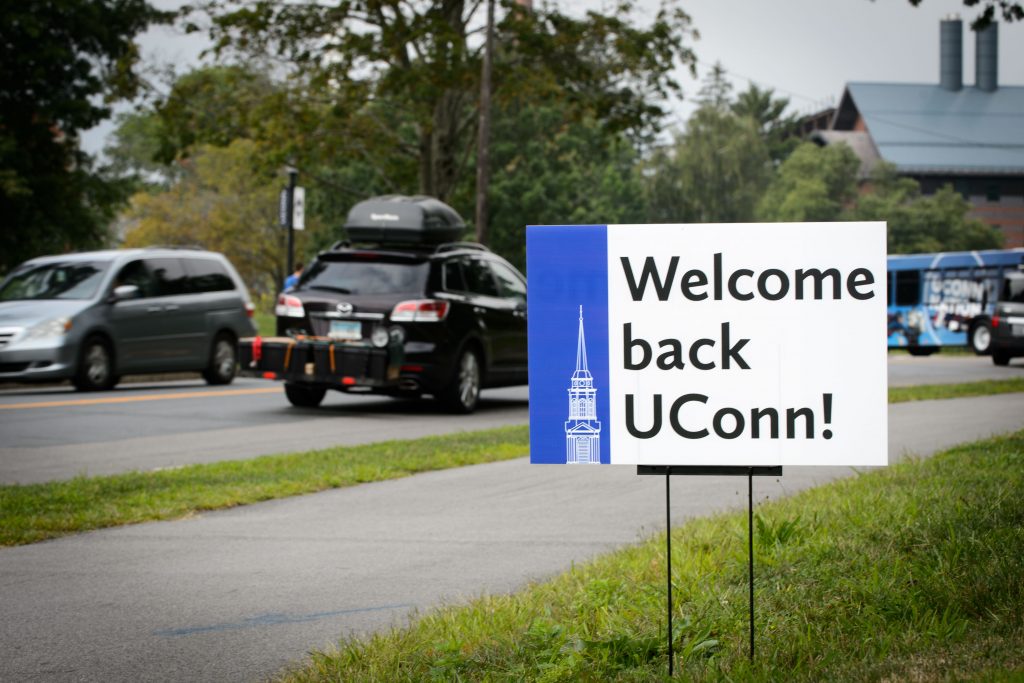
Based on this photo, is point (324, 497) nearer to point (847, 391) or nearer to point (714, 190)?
point (847, 391)

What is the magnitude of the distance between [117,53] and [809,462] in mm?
28530

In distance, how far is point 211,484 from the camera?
365 inches

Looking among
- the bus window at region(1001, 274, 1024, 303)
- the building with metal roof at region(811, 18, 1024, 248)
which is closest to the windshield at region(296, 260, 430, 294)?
the bus window at region(1001, 274, 1024, 303)

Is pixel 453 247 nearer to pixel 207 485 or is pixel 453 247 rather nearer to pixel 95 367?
pixel 95 367

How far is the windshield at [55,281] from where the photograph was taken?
18.1m

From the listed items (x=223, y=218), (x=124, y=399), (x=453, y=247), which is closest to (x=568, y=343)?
(x=453, y=247)

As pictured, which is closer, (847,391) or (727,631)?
(847,391)

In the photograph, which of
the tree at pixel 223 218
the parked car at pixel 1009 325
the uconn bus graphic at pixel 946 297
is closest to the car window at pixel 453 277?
the parked car at pixel 1009 325

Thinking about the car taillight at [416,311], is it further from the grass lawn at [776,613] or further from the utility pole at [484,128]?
the utility pole at [484,128]

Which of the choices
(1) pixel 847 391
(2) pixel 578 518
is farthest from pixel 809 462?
(2) pixel 578 518

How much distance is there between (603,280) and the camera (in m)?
4.40

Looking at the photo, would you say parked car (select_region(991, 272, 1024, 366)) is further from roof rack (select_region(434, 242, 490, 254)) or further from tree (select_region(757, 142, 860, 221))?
tree (select_region(757, 142, 860, 221))

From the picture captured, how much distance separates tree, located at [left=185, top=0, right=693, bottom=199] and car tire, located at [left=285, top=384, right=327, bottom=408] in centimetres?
1205

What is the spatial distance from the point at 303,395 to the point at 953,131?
3904cm
